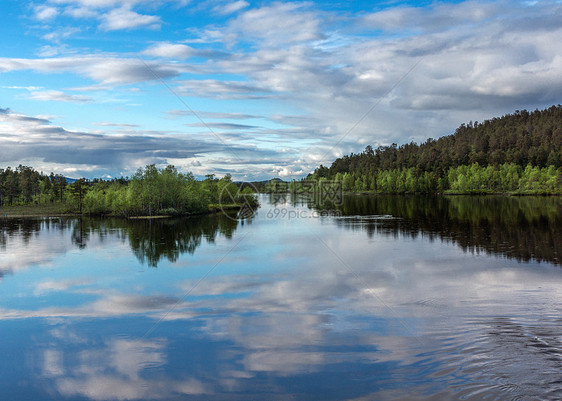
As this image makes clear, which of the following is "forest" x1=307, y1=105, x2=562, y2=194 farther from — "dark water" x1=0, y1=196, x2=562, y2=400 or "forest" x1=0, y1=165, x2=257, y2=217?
"dark water" x1=0, y1=196, x2=562, y2=400

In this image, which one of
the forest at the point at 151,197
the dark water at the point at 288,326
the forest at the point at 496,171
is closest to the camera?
the dark water at the point at 288,326

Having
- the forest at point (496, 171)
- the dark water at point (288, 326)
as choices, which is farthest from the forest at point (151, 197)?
the forest at point (496, 171)

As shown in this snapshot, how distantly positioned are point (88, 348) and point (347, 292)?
1140cm

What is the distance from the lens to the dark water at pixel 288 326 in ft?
35.9

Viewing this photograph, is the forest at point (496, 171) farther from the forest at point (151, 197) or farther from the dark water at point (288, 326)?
the dark water at point (288, 326)

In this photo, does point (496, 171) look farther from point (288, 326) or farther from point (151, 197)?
point (288, 326)

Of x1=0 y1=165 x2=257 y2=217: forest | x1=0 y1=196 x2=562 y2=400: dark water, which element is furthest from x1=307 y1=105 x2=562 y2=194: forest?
x1=0 y1=196 x2=562 y2=400: dark water

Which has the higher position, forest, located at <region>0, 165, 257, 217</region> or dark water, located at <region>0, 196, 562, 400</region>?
forest, located at <region>0, 165, 257, 217</region>

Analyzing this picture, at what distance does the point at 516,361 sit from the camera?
11555mm

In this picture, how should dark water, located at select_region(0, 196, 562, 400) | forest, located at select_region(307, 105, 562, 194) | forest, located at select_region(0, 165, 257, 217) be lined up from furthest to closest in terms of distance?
forest, located at select_region(307, 105, 562, 194)
forest, located at select_region(0, 165, 257, 217)
dark water, located at select_region(0, 196, 562, 400)

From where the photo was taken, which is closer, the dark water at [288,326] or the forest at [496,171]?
the dark water at [288,326]

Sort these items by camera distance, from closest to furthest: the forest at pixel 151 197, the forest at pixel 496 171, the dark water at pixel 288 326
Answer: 1. the dark water at pixel 288 326
2. the forest at pixel 151 197
3. the forest at pixel 496 171

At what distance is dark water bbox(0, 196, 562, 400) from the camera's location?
11.0 metres

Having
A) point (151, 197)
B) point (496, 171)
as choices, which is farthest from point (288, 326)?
point (496, 171)
